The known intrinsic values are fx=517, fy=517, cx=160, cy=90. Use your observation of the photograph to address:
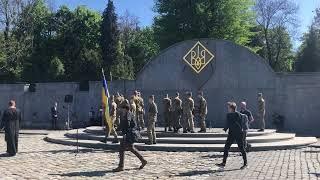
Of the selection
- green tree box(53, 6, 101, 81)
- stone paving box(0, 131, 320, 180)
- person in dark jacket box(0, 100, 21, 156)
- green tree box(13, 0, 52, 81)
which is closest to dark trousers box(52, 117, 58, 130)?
stone paving box(0, 131, 320, 180)

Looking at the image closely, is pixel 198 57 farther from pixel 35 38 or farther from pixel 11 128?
pixel 35 38

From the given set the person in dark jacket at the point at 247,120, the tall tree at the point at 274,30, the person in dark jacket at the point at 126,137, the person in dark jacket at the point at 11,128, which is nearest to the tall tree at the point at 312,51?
the tall tree at the point at 274,30

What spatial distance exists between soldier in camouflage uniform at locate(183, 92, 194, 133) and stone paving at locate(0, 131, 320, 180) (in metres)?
3.77

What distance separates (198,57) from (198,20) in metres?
21.8

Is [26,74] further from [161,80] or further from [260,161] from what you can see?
[260,161]

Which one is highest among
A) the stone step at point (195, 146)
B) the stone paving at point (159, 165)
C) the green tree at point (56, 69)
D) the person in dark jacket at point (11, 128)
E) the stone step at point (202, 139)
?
the green tree at point (56, 69)

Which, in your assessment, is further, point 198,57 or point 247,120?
point 198,57

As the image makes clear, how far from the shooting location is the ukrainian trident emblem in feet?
101

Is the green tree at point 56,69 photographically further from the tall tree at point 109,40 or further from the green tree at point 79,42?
the tall tree at point 109,40

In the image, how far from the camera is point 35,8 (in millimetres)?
A: 57438

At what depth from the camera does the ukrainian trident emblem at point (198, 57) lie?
101 feet

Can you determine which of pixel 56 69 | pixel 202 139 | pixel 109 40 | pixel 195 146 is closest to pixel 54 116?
pixel 202 139

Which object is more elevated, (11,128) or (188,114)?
(188,114)

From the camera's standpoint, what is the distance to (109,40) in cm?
5906
